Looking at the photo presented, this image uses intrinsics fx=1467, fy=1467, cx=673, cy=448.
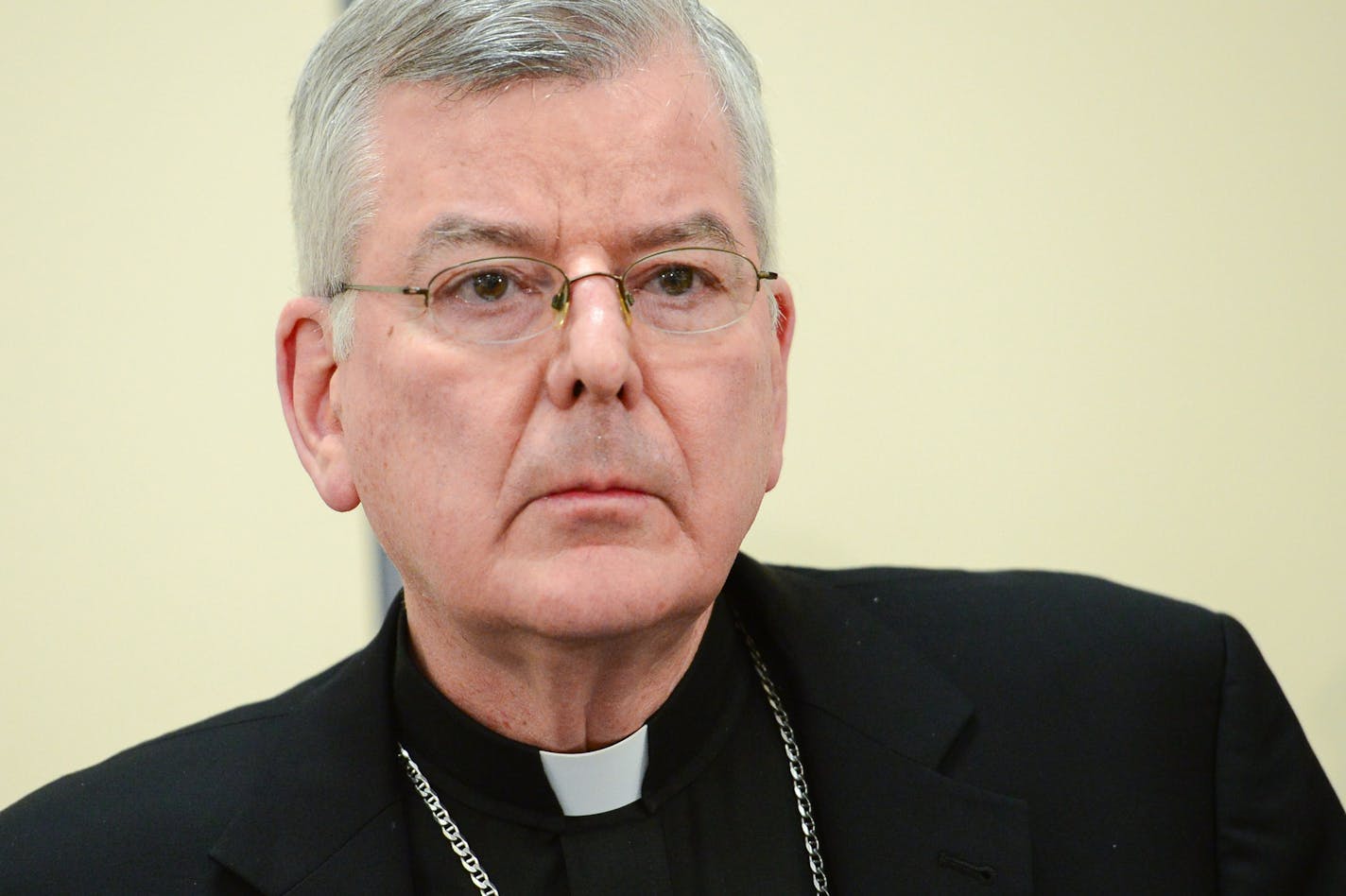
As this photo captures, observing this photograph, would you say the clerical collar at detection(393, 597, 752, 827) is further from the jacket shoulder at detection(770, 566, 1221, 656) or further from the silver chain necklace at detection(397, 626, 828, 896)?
the jacket shoulder at detection(770, 566, 1221, 656)

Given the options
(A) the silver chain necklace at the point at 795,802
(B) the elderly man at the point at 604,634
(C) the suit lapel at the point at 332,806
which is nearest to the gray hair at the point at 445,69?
(B) the elderly man at the point at 604,634

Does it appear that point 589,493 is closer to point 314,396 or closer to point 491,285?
point 491,285

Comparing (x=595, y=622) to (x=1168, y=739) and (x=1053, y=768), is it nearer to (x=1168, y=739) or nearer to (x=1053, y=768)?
(x=1053, y=768)

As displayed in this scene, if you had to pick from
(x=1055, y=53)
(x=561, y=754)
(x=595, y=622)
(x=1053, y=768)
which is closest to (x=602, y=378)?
(x=595, y=622)

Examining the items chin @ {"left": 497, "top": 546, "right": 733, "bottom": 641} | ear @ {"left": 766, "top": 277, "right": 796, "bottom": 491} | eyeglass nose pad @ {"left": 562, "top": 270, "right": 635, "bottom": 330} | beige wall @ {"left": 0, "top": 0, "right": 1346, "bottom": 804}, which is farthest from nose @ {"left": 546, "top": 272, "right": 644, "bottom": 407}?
beige wall @ {"left": 0, "top": 0, "right": 1346, "bottom": 804}

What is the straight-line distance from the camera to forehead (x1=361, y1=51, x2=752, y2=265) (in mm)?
1683

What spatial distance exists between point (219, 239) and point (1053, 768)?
153 cm

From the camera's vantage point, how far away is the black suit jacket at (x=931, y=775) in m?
1.83

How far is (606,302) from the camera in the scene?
5.50 feet

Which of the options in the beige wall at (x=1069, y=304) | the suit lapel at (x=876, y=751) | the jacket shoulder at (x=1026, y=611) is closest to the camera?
the suit lapel at (x=876, y=751)

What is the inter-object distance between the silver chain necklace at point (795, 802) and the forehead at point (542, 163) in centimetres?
69

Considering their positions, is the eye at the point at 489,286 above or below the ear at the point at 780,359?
above

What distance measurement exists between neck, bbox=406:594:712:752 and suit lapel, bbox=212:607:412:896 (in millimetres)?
112

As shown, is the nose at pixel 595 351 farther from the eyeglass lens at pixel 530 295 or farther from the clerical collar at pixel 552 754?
the clerical collar at pixel 552 754
